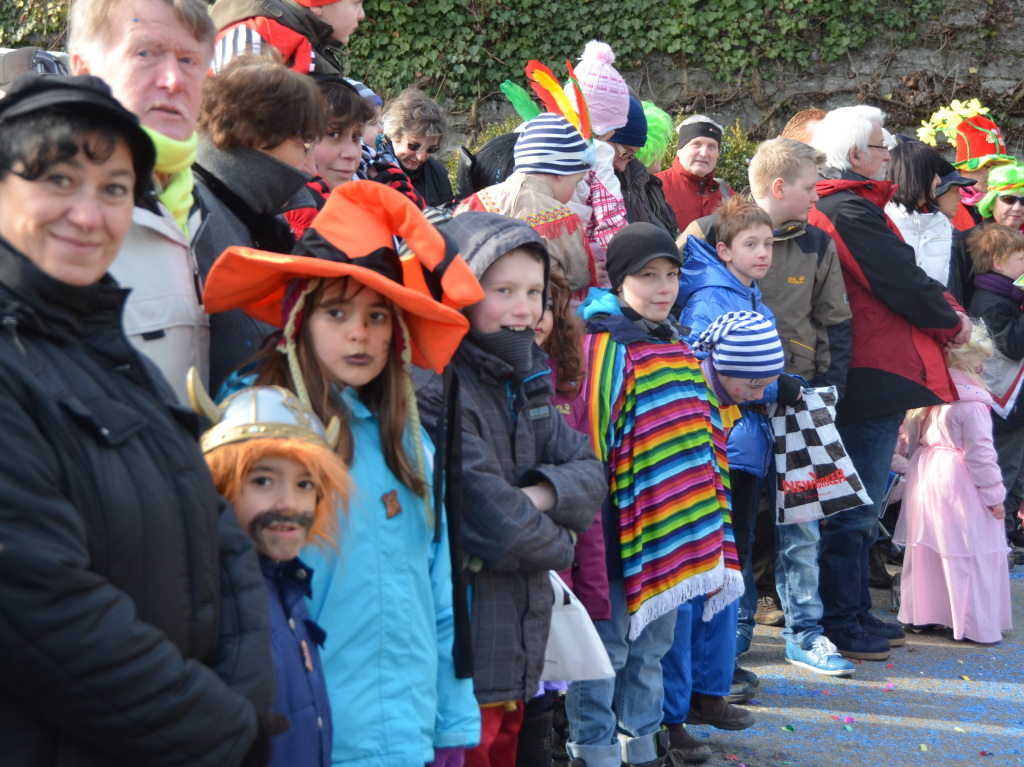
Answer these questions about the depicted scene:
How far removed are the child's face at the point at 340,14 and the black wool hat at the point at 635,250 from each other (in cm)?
133

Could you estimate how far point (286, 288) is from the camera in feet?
7.94

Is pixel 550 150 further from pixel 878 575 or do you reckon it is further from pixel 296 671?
pixel 878 575

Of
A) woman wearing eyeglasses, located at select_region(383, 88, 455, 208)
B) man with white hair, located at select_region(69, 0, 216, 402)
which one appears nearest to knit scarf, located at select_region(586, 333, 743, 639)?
man with white hair, located at select_region(69, 0, 216, 402)

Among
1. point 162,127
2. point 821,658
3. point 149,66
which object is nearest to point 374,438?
point 162,127

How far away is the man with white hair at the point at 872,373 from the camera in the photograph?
17.9 ft

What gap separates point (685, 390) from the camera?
153 inches

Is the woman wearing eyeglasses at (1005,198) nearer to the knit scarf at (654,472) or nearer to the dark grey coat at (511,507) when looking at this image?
the knit scarf at (654,472)

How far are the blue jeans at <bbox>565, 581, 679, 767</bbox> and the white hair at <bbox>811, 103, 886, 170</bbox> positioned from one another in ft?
9.95

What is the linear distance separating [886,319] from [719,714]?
92.2 inches

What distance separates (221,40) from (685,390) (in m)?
1.97

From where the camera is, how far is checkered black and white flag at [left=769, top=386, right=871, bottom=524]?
4922 millimetres

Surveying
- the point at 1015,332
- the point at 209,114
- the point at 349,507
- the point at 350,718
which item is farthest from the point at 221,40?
the point at 1015,332

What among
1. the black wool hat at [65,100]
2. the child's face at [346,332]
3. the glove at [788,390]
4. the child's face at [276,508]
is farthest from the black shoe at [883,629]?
the black wool hat at [65,100]

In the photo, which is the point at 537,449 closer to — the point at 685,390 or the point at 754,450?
the point at 685,390
